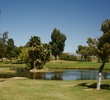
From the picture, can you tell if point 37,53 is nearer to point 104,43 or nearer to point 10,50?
point 104,43

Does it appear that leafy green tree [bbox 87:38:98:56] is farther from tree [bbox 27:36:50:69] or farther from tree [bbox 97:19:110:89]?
tree [bbox 27:36:50:69]

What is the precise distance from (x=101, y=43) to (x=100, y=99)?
9.04 m

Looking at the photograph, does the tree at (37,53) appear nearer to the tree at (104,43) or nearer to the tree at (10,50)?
the tree at (10,50)

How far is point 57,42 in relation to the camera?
154500mm

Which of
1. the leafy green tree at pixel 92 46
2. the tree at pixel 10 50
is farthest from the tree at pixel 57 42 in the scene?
the leafy green tree at pixel 92 46

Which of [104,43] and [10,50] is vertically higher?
[10,50]

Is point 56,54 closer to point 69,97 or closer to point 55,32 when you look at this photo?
point 55,32

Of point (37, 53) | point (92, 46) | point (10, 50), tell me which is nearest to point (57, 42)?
point (10, 50)

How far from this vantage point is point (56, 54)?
509ft

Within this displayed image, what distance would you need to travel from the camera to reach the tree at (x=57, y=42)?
6048 inches

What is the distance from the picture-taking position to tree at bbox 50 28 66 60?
6048 inches

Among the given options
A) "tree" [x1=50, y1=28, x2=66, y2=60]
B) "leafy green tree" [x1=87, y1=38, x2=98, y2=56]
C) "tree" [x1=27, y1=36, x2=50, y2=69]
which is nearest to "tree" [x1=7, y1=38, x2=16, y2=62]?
"tree" [x1=50, y1=28, x2=66, y2=60]

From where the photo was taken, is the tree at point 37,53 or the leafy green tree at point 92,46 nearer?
the leafy green tree at point 92,46

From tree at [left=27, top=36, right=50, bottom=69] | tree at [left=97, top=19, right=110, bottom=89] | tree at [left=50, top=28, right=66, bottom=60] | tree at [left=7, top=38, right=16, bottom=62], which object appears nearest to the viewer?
tree at [left=97, top=19, right=110, bottom=89]
